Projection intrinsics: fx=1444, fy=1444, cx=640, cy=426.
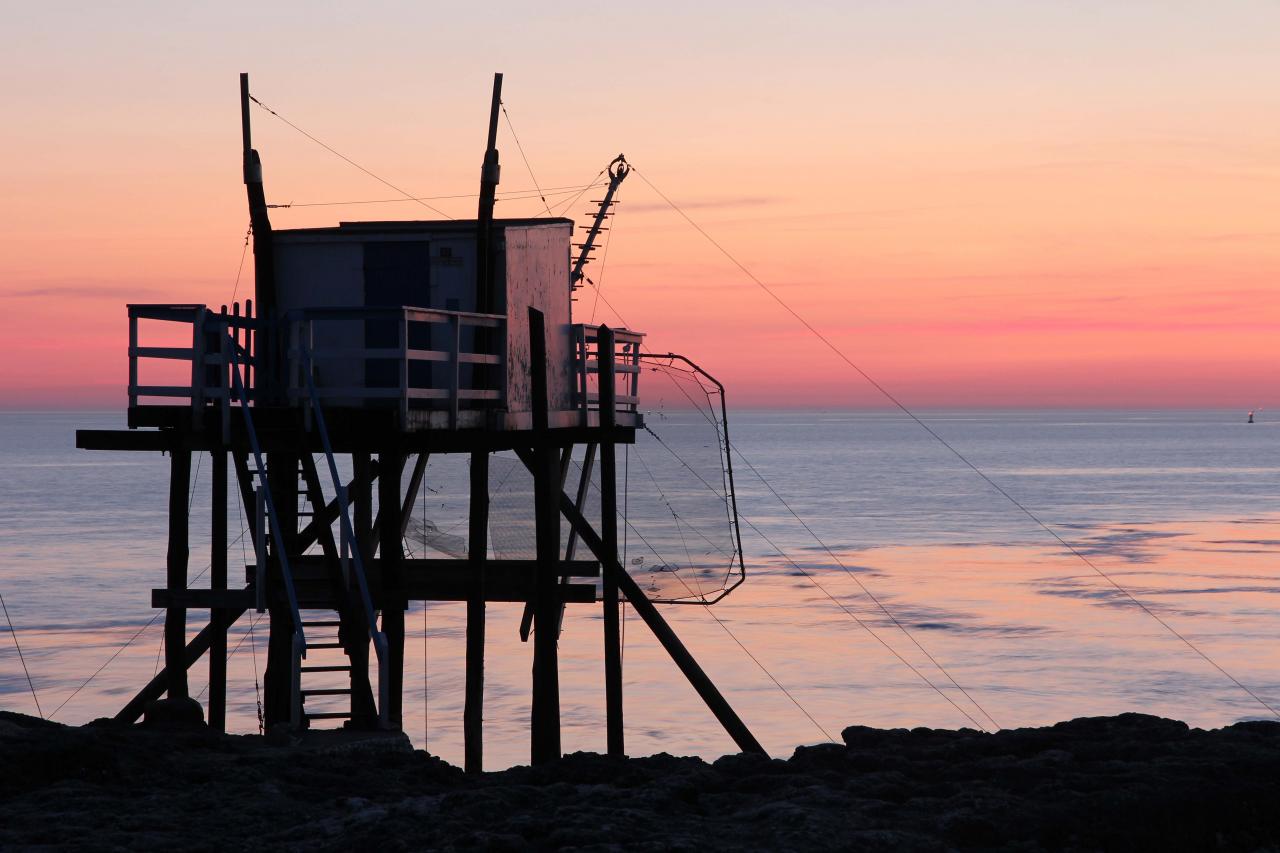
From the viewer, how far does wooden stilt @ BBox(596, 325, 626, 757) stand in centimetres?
2019

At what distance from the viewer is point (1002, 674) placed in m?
31.2

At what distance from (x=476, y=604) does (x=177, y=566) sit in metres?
3.79

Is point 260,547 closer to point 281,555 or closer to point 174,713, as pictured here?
point 281,555

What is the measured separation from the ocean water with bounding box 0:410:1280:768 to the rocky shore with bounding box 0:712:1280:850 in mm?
9470

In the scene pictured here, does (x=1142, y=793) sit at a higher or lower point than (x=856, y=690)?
higher

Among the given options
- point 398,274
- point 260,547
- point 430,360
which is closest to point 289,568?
point 260,547

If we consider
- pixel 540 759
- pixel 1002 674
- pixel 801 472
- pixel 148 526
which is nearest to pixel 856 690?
pixel 1002 674

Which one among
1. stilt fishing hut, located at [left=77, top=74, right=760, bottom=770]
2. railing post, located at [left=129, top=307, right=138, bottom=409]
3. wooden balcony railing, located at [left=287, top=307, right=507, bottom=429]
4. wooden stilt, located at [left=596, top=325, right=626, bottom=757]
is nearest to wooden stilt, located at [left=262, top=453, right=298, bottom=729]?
stilt fishing hut, located at [left=77, top=74, right=760, bottom=770]

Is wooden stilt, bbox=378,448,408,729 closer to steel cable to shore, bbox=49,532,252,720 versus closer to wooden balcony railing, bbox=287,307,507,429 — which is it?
wooden balcony railing, bbox=287,307,507,429

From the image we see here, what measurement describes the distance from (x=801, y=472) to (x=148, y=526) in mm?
64286

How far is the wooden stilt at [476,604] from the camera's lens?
18.5m

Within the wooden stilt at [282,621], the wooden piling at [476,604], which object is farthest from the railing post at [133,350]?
the wooden piling at [476,604]

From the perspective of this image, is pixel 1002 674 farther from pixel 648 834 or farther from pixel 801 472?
pixel 801 472

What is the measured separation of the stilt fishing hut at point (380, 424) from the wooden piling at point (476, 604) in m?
0.03
